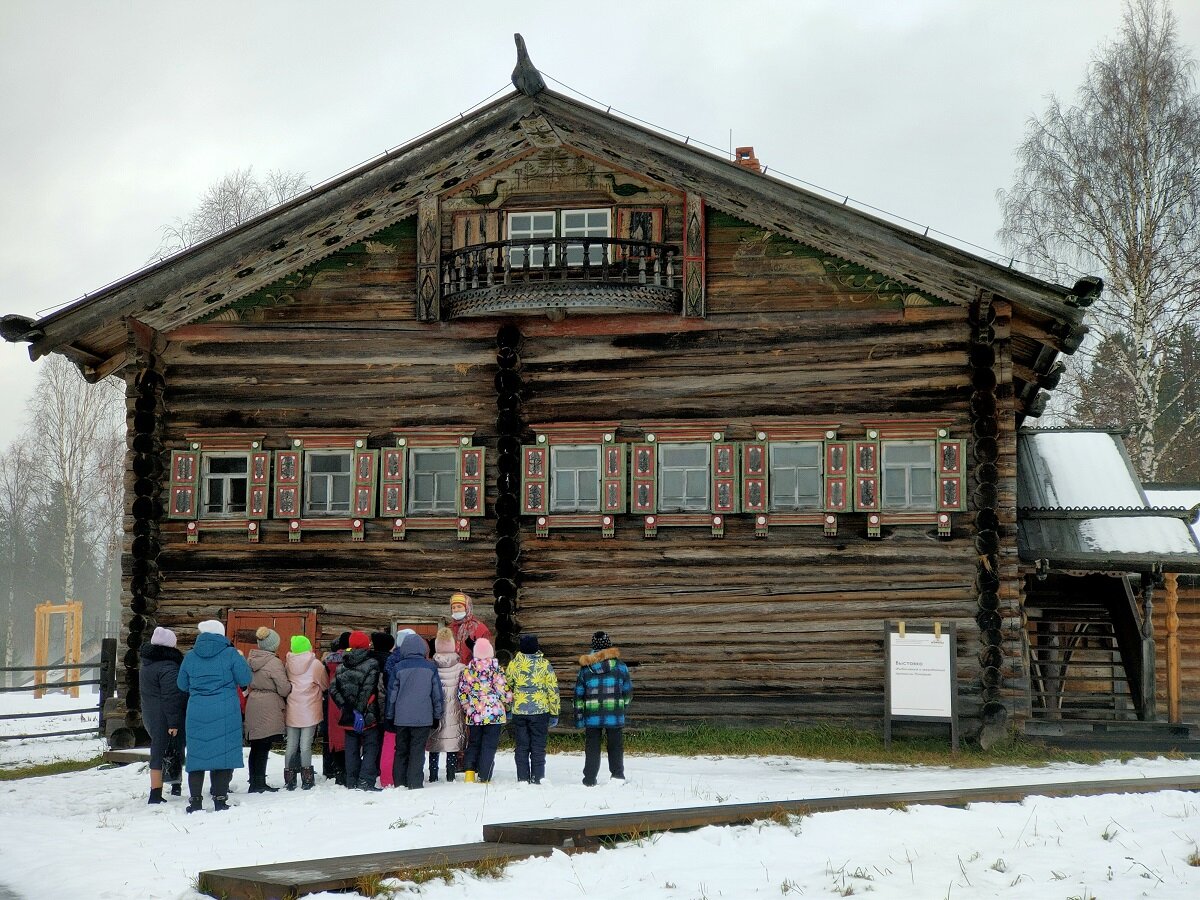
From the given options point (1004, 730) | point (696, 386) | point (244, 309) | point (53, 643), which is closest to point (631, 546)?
point (696, 386)

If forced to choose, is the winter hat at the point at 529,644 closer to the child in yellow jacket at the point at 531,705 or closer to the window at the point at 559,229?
the child in yellow jacket at the point at 531,705

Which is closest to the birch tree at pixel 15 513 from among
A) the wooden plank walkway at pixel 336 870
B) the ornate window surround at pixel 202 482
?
the ornate window surround at pixel 202 482

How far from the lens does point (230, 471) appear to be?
1842cm

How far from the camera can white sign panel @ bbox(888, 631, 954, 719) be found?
15.9m

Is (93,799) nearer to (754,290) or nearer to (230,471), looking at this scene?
(230,471)

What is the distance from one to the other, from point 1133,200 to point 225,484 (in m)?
20.3

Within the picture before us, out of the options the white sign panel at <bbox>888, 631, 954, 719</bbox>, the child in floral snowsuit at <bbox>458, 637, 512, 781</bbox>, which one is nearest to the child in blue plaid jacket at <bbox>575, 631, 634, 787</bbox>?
the child in floral snowsuit at <bbox>458, 637, 512, 781</bbox>

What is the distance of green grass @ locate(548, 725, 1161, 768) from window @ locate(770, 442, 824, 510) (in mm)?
2996

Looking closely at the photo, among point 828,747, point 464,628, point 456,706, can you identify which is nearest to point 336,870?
point 456,706

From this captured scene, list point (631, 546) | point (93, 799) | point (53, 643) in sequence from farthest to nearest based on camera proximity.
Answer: point (53, 643) < point (631, 546) < point (93, 799)

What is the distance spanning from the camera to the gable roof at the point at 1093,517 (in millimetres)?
17516

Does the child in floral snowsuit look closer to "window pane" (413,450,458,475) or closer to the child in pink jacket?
the child in pink jacket

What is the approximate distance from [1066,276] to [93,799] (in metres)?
23.7

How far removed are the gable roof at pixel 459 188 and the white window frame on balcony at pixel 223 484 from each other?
6.66ft
